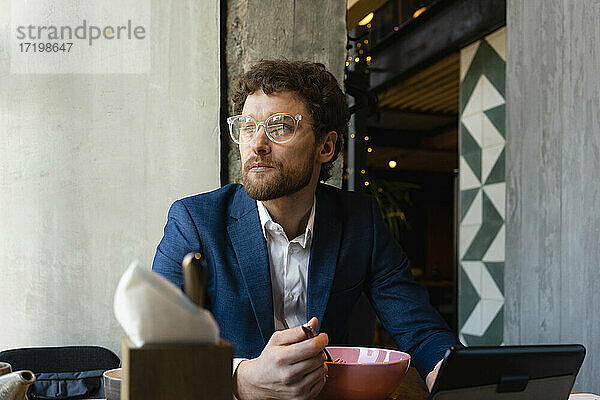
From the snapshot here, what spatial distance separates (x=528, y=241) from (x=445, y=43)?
11.0 feet

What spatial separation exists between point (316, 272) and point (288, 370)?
581 mm

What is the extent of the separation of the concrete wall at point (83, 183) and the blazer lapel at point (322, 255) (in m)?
0.58

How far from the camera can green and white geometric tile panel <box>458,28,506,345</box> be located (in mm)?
5027

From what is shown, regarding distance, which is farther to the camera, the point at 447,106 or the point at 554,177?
the point at 447,106

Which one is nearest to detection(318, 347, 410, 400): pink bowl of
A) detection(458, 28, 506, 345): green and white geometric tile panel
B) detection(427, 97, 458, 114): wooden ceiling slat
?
detection(458, 28, 506, 345): green and white geometric tile panel

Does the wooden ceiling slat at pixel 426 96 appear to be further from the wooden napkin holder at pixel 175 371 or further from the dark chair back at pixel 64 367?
the wooden napkin holder at pixel 175 371

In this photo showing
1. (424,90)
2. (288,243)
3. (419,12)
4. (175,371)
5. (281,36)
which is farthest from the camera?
(424,90)

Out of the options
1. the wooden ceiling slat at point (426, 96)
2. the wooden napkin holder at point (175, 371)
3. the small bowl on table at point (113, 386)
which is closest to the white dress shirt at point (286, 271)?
the small bowl on table at point (113, 386)

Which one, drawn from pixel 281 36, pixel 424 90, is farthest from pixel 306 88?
pixel 424 90

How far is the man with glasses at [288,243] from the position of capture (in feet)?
5.22

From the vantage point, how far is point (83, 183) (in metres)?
2.06

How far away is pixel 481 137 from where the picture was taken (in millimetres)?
5316

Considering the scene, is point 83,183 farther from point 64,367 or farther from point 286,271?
point 286,271

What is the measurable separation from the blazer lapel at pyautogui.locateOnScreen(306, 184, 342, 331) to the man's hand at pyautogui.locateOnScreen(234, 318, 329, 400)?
50cm
